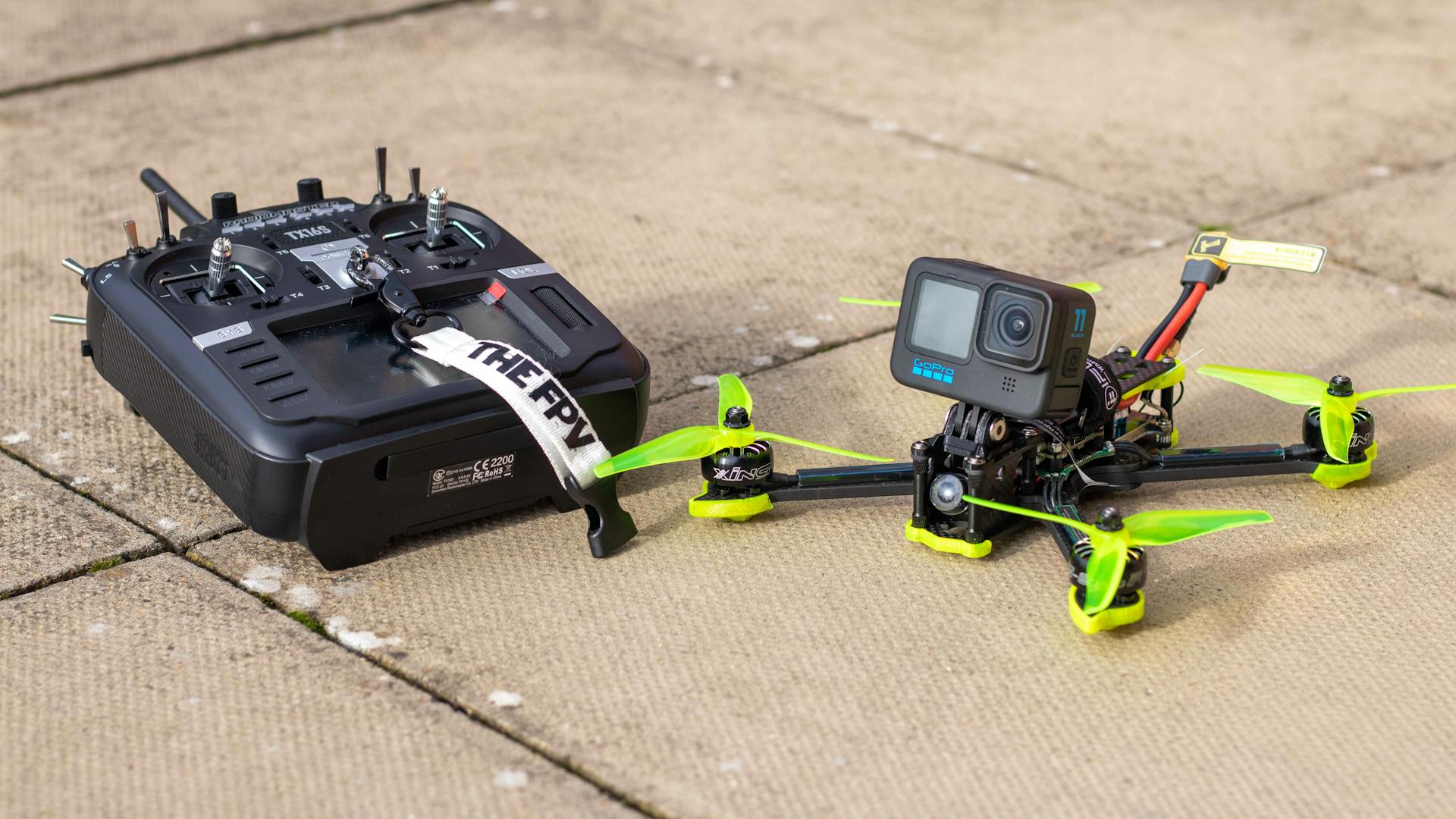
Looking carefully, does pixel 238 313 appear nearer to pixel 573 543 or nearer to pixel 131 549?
pixel 131 549

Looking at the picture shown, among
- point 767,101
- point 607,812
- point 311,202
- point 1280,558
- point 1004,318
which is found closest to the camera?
point 607,812

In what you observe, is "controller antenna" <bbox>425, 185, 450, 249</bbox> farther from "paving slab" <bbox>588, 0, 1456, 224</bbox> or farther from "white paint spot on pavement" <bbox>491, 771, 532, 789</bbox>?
"paving slab" <bbox>588, 0, 1456, 224</bbox>

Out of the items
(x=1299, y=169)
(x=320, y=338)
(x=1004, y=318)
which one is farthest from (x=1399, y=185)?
(x=320, y=338)

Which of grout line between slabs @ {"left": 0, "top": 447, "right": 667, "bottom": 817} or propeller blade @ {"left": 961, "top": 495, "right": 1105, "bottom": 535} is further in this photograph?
propeller blade @ {"left": 961, "top": 495, "right": 1105, "bottom": 535}

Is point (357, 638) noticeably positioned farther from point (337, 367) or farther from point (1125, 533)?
point (1125, 533)

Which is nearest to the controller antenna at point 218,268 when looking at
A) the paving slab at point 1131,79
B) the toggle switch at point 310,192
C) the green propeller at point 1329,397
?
the toggle switch at point 310,192

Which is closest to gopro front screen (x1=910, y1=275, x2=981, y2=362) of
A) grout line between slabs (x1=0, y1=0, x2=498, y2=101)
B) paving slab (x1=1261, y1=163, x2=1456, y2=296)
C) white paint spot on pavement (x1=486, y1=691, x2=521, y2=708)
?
white paint spot on pavement (x1=486, y1=691, x2=521, y2=708)

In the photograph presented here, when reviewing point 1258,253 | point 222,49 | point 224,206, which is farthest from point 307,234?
point 222,49
